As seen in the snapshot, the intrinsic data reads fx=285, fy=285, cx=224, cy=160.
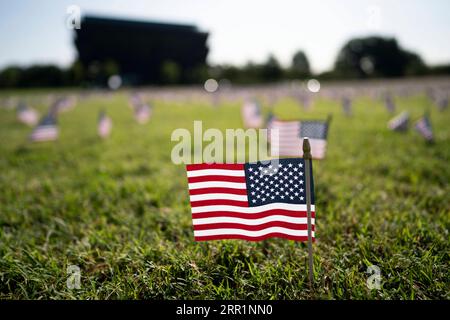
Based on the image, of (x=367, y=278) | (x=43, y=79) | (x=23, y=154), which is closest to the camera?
(x=367, y=278)

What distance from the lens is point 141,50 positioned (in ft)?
237

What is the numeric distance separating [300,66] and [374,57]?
80.6 ft

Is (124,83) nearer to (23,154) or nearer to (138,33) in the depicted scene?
(138,33)

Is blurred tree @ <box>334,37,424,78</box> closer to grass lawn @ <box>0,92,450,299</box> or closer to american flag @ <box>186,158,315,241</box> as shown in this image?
grass lawn @ <box>0,92,450,299</box>

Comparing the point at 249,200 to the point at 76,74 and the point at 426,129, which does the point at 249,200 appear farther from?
the point at 76,74

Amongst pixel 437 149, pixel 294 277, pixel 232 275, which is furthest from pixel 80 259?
pixel 437 149

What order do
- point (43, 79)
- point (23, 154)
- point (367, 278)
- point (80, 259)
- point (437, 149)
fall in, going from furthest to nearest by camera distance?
1. point (43, 79)
2. point (23, 154)
3. point (437, 149)
4. point (80, 259)
5. point (367, 278)

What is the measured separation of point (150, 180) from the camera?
5.55 metres

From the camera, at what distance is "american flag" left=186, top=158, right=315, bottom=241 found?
7.93ft

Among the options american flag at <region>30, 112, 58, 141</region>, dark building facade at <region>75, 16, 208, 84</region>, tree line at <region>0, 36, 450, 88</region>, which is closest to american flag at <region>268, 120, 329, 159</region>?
american flag at <region>30, 112, 58, 141</region>

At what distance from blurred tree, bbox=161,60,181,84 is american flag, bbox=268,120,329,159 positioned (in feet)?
216

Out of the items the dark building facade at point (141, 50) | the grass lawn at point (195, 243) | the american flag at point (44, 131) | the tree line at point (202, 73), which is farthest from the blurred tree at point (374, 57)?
the grass lawn at point (195, 243)

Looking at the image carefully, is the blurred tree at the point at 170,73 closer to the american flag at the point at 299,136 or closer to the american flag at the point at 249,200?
the american flag at the point at 299,136

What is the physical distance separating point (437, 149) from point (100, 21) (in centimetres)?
7764
